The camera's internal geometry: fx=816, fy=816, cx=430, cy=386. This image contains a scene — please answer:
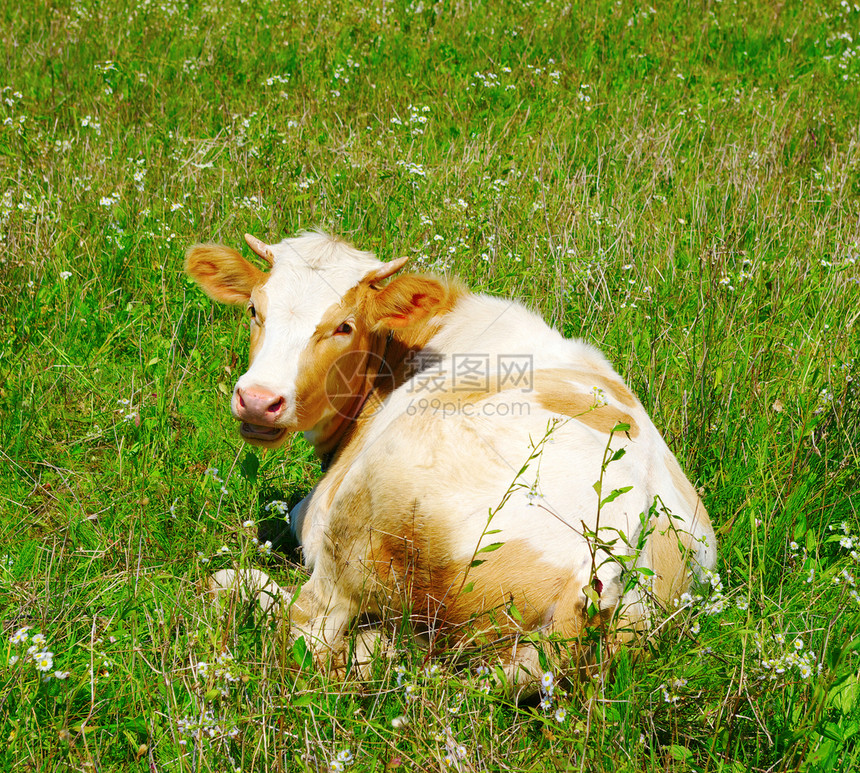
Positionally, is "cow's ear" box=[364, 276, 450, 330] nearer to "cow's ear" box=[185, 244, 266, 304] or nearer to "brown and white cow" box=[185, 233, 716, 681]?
"brown and white cow" box=[185, 233, 716, 681]

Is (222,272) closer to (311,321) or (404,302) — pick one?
(311,321)

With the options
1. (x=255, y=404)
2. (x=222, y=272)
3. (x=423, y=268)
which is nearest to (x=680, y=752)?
(x=255, y=404)

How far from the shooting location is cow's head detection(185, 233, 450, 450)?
341 cm

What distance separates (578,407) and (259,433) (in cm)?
133

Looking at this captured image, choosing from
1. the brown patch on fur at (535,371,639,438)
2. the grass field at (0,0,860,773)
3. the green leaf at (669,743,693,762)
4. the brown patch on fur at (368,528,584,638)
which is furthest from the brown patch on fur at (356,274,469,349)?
the green leaf at (669,743,693,762)

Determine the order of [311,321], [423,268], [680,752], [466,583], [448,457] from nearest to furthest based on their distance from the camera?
[680,752] < [466,583] < [448,457] < [311,321] < [423,268]

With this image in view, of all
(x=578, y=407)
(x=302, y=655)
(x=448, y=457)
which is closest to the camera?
(x=302, y=655)

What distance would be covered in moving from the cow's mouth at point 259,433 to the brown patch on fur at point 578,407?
3.67 ft

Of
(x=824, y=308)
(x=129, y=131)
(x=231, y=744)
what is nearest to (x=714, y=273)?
(x=824, y=308)

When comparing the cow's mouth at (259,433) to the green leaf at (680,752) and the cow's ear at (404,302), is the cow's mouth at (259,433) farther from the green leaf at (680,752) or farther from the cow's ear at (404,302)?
the green leaf at (680,752)

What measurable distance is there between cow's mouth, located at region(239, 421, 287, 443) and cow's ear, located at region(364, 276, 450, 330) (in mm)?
719

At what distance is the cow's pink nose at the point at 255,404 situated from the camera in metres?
3.25

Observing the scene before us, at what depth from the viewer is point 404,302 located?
149 inches

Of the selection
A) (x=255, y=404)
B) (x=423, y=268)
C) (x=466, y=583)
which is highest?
(x=423, y=268)
